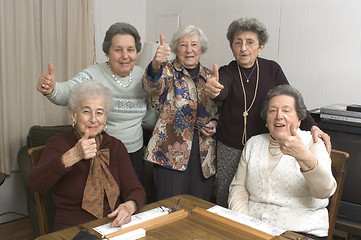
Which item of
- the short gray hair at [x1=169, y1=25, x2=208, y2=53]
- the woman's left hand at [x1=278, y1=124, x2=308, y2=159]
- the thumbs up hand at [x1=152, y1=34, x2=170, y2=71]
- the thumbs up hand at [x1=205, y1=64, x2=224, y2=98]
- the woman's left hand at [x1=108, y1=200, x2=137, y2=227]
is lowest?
the woman's left hand at [x1=108, y1=200, x2=137, y2=227]

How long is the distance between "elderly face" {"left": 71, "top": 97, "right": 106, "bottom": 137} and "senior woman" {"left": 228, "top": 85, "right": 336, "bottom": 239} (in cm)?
73

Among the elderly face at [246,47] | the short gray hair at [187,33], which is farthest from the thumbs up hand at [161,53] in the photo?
the elderly face at [246,47]

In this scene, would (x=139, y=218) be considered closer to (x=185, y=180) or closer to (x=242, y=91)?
(x=185, y=180)

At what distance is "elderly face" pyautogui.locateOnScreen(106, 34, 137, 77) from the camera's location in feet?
6.73

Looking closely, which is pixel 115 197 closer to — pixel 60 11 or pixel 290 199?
pixel 290 199

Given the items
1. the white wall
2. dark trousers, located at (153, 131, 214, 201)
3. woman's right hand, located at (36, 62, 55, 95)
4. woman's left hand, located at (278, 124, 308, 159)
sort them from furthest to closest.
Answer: the white wall → dark trousers, located at (153, 131, 214, 201) → woman's right hand, located at (36, 62, 55, 95) → woman's left hand, located at (278, 124, 308, 159)

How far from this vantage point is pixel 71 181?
1680mm

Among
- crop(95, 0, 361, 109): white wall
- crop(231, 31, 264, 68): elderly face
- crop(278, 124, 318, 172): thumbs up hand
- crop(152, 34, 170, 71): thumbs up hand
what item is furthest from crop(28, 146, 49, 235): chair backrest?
crop(95, 0, 361, 109): white wall

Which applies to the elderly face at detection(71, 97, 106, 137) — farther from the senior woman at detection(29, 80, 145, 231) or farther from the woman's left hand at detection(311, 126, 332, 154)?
the woman's left hand at detection(311, 126, 332, 154)

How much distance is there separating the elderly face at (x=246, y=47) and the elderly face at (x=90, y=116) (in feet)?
2.64

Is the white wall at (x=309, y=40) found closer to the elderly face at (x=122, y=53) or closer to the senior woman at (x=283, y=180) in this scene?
the senior woman at (x=283, y=180)

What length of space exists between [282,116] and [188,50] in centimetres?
69

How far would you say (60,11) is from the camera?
10.2 ft

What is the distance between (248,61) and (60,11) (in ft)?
6.12
